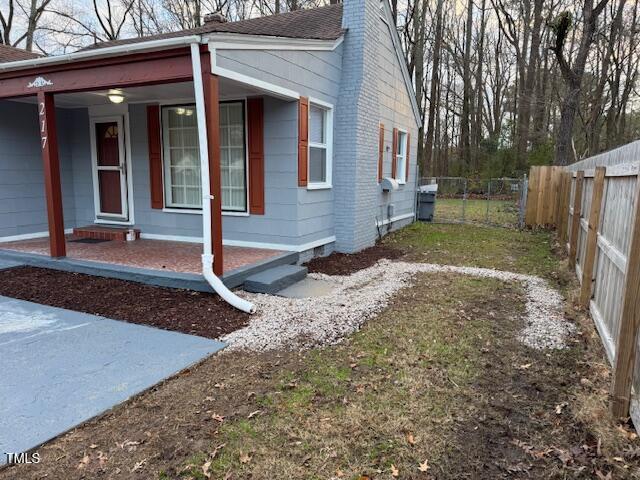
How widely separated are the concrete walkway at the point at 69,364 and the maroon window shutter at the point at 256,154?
299 centimetres

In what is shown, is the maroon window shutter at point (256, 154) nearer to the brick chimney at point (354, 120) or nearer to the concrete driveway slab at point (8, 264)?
the brick chimney at point (354, 120)

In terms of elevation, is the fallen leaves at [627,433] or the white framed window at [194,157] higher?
the white framed window at [194,157]

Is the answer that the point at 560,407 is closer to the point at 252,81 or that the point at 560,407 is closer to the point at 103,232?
the point at 252,81

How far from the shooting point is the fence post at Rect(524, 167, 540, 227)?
1168cm

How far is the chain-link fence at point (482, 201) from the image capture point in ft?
42.7

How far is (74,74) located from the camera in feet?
17.9

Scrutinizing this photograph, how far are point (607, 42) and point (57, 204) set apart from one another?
23392 millimetres

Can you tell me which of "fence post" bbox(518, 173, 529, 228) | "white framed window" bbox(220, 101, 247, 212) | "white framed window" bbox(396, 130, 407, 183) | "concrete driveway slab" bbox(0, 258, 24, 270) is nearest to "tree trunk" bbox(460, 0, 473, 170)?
"fence post" bbox(518, 173, 529, 228)

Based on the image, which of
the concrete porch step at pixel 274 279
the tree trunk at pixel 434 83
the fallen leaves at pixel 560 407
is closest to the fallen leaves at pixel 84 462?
the fallen leaves at pixel 560 407

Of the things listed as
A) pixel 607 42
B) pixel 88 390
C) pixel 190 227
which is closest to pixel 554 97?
pixel 607 42

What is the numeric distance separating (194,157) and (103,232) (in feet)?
7.20

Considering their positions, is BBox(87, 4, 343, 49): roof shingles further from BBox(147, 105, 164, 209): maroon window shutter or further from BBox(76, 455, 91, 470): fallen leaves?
BBox(76, 455, 91, 470): fallen leaves

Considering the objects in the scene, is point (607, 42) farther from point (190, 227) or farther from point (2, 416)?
point (2, 416)

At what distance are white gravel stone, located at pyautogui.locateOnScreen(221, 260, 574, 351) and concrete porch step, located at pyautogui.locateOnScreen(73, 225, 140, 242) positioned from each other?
358 centimetres
